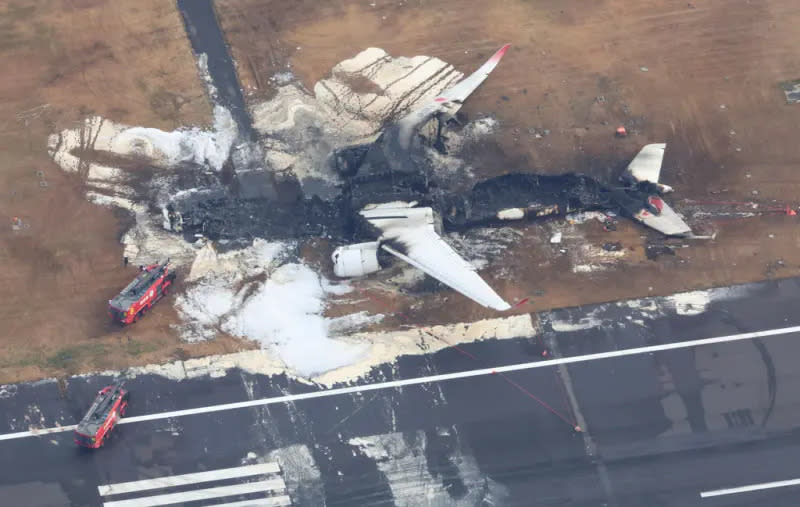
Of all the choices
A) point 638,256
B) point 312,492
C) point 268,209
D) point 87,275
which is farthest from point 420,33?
point 312,492

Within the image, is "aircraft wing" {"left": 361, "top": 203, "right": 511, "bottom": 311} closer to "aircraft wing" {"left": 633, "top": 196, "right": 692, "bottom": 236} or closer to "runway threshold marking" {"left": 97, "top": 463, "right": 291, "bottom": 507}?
"aircraft wing" {"left": 633, "top": 196, "right": 692, "bottom": 236}

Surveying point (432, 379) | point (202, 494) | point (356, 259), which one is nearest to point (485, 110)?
point (356, 259)

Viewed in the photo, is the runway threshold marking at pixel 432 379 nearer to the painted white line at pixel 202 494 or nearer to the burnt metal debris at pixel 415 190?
the painted white line at pixel 202 494

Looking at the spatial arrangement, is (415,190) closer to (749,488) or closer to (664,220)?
(664,220)

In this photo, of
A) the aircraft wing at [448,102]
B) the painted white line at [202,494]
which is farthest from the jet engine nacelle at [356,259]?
the painted white line at [202,494]

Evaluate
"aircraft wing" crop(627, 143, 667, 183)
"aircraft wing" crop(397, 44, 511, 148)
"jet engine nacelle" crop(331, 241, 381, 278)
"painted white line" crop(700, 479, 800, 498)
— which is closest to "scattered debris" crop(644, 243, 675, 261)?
"aircraft wing" crop(627, 143, 667, 183)

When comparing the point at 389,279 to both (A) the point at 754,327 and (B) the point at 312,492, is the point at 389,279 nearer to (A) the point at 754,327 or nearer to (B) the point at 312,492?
(B) the point at 312,492
